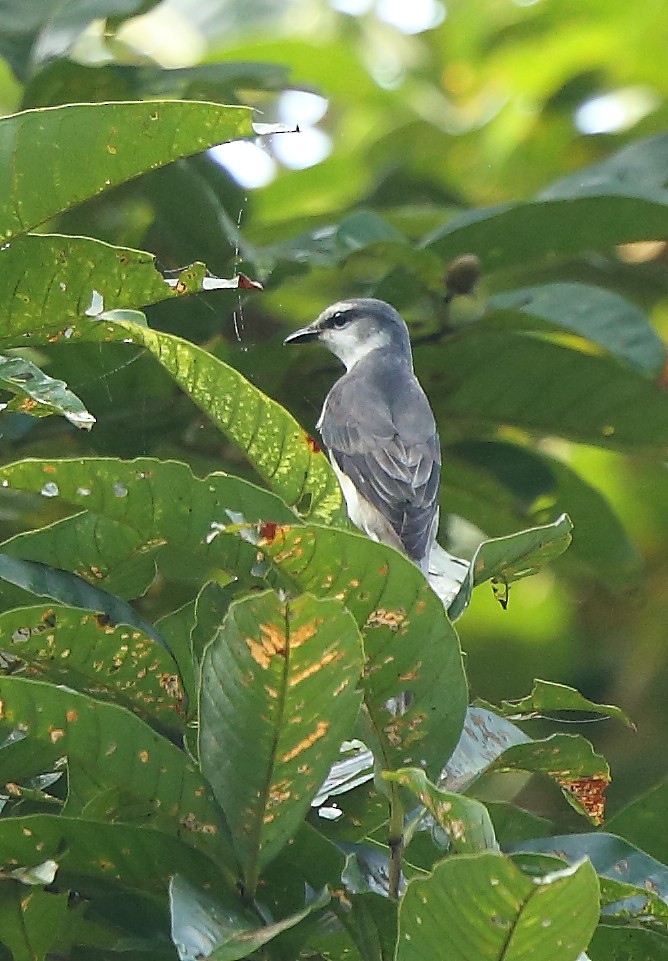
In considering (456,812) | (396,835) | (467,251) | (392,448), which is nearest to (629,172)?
(467,251)

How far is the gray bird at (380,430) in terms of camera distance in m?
3.34

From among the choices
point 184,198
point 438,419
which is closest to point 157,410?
point 184,198

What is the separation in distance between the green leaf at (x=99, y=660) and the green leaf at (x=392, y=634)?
0.83 feet

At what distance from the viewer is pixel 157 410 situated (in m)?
2.82

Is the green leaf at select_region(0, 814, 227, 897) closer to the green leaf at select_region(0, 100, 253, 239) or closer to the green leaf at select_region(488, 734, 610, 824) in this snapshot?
the green leaf at select_region(488, 734, 610, 824)

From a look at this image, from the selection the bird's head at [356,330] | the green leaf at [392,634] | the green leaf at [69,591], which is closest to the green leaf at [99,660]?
the green leaf at [69,591]

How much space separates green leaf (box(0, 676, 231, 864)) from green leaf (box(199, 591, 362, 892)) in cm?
4

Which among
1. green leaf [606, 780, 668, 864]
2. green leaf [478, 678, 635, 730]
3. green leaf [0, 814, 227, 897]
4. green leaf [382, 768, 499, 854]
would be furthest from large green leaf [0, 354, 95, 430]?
green leaf [606, 780, 668, 864]

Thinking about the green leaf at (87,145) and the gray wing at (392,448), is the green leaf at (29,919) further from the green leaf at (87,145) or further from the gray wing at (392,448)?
the gray wing at (392,448)

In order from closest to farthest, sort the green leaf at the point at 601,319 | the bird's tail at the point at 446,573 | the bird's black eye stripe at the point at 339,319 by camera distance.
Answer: the bird's tail at the point at 446,573 → the green leaf at the point at 601,319 → the bird's black eye stripe at the point at 339,319

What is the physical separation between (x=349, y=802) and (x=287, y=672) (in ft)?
1.58

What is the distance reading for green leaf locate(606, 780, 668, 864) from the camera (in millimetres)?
1987

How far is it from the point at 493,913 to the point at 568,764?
0.45m

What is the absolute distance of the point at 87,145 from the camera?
5.16 feet
